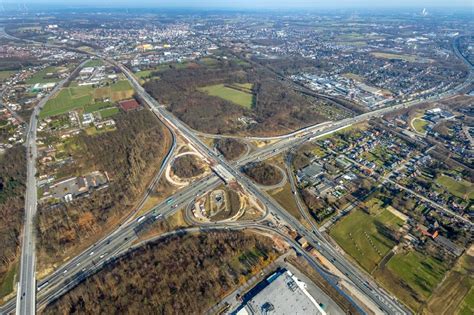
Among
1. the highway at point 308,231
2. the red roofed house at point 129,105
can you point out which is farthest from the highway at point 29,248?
the highway at point 308,231

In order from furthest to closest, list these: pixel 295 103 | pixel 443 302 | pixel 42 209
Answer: pixel 295 103
pixel 42 209
pixel 443 302

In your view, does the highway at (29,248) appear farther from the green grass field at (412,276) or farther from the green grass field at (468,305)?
the green grass field at (468,305)

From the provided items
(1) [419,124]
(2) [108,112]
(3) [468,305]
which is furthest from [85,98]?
(3) [468,305]

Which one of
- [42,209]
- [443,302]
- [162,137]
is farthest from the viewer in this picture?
[162,137]

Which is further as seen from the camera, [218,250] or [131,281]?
[218,250]

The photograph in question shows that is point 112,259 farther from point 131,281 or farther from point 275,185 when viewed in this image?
point 275,185

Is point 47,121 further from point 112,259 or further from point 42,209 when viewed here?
point 112,259

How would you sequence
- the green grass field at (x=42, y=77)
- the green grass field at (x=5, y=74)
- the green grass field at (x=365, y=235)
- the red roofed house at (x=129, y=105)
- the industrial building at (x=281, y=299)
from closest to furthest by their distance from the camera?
the industrial building at (x=281, y=299) < the green grass field at (x=365, y=235) < the red roofed house at (x=129, y=105) < the green grass field at (x=42, y=77) < the green grass field at (x=5, y=74)

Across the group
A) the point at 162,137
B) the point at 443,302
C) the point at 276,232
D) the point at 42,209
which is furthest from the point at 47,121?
the point at 443,302
